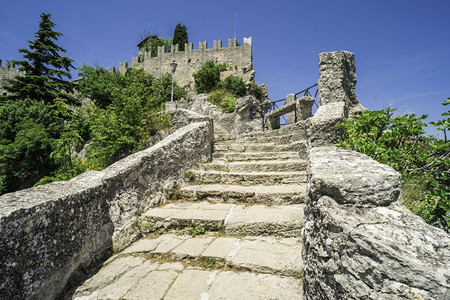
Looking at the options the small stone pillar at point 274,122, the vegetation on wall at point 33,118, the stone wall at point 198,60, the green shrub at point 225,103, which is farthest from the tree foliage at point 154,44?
the small stone pillar at point 274,122

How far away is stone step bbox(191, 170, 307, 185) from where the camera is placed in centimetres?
362

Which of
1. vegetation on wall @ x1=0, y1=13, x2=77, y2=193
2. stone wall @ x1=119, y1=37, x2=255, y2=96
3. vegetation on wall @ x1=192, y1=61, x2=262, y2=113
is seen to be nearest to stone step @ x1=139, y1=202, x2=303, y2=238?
vegetation on wall @ x1=0, y1=13, x2=77, y2=193

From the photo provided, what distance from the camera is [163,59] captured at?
104ft

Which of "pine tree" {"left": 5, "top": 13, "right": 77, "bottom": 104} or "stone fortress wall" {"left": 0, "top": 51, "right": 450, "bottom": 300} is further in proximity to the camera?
"pine tree" {"left": 5, "top": 13, "right": 77, "bottom": 104}

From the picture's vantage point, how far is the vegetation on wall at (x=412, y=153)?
6.20 ft

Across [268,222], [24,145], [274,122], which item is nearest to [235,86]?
[274,122]

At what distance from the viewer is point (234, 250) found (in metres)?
2.21

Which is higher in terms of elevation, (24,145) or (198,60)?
(198,60)

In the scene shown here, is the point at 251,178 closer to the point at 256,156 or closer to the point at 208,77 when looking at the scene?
the point at 256,156

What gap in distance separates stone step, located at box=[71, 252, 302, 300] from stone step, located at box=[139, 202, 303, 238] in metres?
0.42

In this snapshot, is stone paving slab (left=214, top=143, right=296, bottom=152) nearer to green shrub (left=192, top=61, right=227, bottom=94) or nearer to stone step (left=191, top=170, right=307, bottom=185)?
stone step (left=191, top=170, right=307, bottom=185)

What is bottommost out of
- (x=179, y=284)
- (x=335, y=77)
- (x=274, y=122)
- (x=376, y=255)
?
(x=179, y=284)

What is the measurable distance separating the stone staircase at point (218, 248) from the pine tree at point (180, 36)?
36133mm

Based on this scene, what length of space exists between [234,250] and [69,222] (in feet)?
5.06
